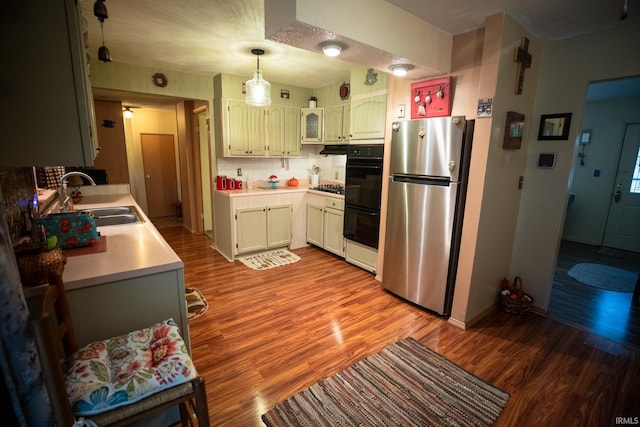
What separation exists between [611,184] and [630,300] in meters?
2.63

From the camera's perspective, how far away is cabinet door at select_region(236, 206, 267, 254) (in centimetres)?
391

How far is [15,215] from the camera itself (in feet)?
5.40

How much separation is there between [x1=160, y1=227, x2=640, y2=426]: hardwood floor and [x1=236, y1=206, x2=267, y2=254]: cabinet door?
31.0 inches

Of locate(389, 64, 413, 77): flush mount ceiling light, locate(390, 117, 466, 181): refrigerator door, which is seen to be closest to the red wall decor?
locate(390, 117, 466, 181): refrigerator door

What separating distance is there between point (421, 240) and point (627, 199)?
441cm

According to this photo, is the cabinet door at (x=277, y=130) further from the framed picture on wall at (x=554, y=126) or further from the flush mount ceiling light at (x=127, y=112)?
the flush mount ceiling light at (x=127, y=112)

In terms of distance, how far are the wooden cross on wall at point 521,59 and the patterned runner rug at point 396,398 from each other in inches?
89.3

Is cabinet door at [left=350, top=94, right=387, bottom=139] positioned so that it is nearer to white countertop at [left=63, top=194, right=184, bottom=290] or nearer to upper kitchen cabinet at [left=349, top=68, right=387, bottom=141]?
upper kitchen cabinet at [left=349, top=68, right=387, bottom=141]

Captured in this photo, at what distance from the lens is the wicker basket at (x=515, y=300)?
269cm

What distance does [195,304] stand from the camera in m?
2.77

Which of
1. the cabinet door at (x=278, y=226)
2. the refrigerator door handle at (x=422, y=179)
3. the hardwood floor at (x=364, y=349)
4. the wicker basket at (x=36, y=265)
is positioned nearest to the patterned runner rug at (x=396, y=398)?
the hardwood floor at (x=364, y=349)

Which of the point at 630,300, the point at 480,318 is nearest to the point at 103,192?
the point at 480,318

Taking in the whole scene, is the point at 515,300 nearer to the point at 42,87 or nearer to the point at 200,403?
the point at 200,403

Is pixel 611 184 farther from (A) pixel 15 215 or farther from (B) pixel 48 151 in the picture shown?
(A) pixel 15 215
